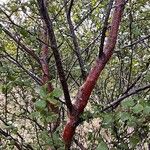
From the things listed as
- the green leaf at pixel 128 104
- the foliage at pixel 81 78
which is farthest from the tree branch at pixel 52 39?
the green leaf at pixel 128 104

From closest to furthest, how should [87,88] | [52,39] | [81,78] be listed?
1. [52,39]
2. [87,88]
3. [81,78]

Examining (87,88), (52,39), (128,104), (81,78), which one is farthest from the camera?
(81,78)

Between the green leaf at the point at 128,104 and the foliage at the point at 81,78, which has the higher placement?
the foliage at the point at 81,78

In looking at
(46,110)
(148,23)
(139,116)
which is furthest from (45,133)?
(148,23)

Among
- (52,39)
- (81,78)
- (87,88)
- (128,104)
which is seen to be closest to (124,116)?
(128,104)

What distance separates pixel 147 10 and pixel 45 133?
2.18m

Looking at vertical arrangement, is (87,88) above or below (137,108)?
above

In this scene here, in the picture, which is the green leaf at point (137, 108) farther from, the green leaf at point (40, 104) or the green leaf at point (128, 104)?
the green leaf at point (40, 104)

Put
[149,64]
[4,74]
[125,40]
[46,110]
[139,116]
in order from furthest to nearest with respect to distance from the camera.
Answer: [125,40], [149,64], [4,74], [139,116], [46,110]

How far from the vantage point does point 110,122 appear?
2123 mm

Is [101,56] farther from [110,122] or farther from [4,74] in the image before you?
[4,74]

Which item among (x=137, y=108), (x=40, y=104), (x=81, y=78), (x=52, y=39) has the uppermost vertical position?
(x=81, y=78)

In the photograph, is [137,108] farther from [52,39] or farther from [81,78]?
[81,78]

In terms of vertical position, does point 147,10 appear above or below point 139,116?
above
